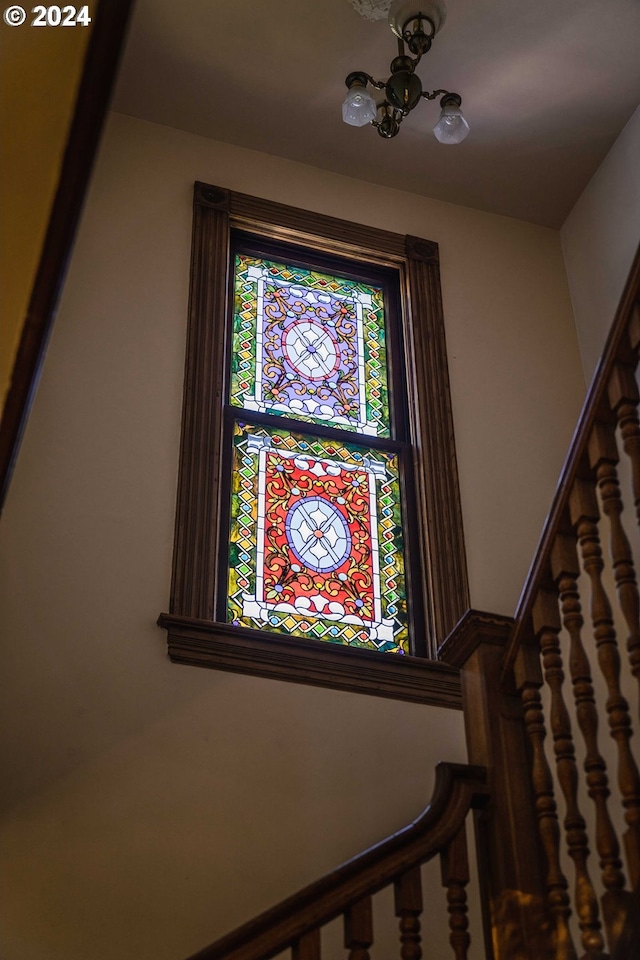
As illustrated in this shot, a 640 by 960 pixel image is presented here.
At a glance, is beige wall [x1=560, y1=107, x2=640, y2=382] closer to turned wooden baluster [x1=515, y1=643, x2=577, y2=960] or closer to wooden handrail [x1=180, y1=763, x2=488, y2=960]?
turned wooden baluster [x1=515, y1=643, x2=577, y2=960]

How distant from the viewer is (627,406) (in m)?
2.92

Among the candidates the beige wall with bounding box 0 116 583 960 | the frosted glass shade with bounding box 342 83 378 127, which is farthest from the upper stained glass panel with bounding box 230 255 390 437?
the frosted glass shade with bounding box 342 83 378 127

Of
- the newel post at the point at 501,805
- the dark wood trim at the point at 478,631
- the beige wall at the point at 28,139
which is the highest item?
the beige wall at the point at 28,139

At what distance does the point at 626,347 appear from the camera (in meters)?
2.99

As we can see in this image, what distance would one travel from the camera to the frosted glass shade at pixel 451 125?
216 inches

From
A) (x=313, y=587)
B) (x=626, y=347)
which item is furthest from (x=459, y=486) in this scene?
(x=626, y=347)

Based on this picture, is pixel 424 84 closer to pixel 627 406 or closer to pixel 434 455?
pixel 434 455

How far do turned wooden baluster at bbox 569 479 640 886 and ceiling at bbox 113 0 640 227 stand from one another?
11.7 feet

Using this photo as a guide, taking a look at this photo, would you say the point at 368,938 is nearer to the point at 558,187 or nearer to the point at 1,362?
the point at 1,362

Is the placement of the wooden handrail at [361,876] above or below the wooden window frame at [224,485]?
below

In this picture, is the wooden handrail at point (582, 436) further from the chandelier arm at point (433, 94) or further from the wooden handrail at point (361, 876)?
the chandelier arm at point (433, 94)

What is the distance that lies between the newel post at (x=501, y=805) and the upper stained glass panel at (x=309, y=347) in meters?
2.52

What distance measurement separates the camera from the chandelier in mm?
4954

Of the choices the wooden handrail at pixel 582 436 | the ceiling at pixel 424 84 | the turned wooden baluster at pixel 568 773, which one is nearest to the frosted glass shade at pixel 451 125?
the ceiling at pixel 424 84
